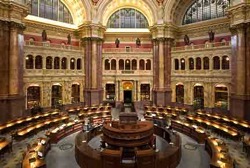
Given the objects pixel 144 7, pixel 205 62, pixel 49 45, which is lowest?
pixel 205 62

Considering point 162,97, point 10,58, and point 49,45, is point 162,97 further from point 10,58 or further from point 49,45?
point 10,58

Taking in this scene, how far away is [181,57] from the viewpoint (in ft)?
105

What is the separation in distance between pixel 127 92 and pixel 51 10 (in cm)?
1832

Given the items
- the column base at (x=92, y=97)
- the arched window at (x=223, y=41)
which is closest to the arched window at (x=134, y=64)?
the column base at (x=92, y=97)

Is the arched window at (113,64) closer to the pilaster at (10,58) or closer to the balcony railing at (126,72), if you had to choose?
the balcony railing at (126,72)

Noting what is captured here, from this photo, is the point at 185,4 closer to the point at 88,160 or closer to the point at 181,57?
the point at 181,57

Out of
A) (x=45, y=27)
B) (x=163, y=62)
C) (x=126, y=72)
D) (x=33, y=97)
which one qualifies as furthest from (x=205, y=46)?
(x=33, y=97)

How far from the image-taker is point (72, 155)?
14164 mm

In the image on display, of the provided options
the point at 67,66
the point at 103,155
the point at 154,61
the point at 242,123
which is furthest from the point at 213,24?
the point at 103,155

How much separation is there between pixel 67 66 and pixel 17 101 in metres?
10.6

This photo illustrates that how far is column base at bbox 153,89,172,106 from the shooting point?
32.1 meters

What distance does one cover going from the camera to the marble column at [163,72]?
32156mm

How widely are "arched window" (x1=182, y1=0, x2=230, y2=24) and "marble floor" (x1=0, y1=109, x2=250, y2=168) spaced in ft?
67.6

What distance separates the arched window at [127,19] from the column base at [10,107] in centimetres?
2101
